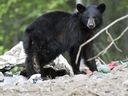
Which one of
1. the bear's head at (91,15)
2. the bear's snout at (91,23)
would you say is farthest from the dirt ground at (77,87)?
the bear's head at (91,15)

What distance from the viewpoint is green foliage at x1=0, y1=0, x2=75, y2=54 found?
1075 inches

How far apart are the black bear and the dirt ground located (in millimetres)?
2309

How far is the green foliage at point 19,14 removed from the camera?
27.3m

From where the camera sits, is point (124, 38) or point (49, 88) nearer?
point (49, 88)

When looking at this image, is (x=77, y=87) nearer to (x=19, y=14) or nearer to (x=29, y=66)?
(x=29, y=66)

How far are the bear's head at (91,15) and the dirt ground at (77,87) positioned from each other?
254 centimetres

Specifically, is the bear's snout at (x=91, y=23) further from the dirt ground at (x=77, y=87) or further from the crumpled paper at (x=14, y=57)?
the dirt ground at (x=77, y=87)

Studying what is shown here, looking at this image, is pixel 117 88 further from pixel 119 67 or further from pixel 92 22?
pixel 92 22

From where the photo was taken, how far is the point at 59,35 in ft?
39.6

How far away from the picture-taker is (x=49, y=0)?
28.7 m

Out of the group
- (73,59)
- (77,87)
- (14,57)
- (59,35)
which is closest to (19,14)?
(59,35)

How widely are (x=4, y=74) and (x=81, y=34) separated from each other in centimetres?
172

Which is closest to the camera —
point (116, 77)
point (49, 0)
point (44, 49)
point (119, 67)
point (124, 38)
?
point (116, 77)

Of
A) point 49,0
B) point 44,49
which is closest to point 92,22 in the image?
point 44,49
